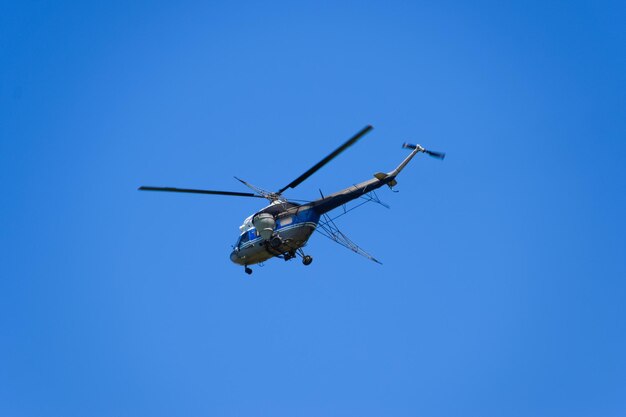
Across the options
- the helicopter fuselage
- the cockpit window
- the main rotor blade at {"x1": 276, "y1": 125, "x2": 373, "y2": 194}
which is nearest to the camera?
the main rotor blade at {"x1": 276, "y1": 125, "x2": 373, "y2": 194}

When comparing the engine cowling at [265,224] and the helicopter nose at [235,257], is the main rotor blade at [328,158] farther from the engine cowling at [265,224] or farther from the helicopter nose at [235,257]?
the helicopter nose at [235,257]

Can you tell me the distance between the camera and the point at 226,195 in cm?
3884

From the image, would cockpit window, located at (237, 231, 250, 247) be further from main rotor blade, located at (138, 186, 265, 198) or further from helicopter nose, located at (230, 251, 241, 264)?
main rotor blade, located at (138, 186, 265, 198)

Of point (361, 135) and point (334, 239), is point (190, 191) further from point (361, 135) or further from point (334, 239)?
point (361, 135)

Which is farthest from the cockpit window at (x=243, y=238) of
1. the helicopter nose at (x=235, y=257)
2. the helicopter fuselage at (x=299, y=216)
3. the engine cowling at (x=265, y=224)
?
the engine cowling at (x=265, y=224)

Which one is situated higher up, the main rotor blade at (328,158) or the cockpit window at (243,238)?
the cockpit window at (243,238)

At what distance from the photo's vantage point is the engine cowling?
39.8 meters

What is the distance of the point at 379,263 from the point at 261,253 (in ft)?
21.4

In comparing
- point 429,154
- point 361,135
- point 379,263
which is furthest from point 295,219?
point 361,135

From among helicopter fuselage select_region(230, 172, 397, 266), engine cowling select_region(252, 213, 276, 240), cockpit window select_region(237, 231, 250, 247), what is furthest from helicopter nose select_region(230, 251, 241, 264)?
engine cowling select_region(252, 213, 276, 240)

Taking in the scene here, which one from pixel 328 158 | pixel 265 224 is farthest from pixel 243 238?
pixel 328 158

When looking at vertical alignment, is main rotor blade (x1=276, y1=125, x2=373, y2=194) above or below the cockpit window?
below

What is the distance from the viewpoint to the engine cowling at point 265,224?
130ft

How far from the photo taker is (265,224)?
3975 cm
